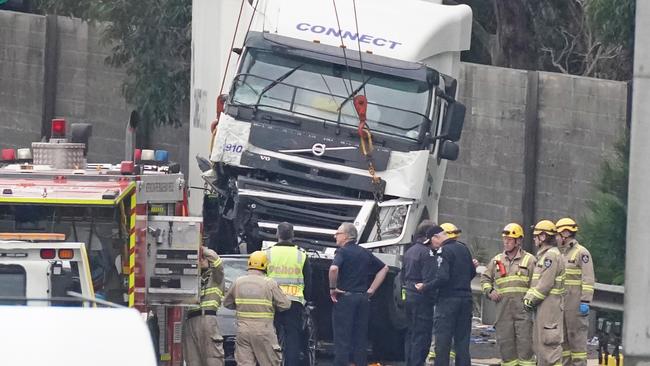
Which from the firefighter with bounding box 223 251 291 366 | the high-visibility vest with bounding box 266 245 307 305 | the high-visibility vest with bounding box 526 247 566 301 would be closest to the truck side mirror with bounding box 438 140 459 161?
the high-visibility vest with bounding box 526 247 566 301

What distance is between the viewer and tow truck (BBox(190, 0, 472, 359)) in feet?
61.4

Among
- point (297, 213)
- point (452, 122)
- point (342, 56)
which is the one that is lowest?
point (297, 213)

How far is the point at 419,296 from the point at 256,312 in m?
2.66

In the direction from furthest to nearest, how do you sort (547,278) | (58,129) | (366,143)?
(366,143) < (547,278) < (58,129)

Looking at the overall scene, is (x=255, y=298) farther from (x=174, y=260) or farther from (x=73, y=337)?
(x=73, y=337)

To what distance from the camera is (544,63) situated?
1289 inches

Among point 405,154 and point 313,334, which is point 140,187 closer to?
point 313,334

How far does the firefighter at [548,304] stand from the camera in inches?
647

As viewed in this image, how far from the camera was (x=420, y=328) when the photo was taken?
17062mm

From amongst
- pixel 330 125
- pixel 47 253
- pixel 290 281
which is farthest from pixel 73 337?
pixel 330 125

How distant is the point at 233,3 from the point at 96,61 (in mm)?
10357

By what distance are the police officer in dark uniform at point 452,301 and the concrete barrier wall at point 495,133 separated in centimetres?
1016

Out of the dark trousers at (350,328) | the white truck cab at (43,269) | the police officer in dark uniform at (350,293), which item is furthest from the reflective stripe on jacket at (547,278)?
the white truck cab at (43,269)

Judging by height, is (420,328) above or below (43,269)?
below
